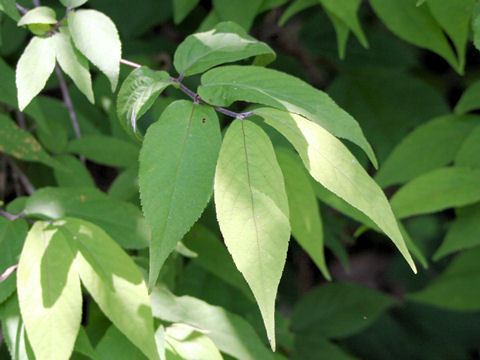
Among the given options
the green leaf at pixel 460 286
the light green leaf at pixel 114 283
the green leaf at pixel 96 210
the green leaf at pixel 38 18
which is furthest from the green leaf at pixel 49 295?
the green leaf at pixel 460 286

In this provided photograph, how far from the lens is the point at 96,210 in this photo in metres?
1.03

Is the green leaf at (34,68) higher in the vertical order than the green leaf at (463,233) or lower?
higher

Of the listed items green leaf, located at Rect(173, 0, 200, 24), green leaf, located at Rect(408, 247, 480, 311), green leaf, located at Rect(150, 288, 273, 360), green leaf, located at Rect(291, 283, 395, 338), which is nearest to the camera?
green leaf, located at Rect(150, 288, 273, 360)

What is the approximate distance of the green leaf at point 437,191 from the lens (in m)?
1.04

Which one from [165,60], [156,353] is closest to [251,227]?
[156,353]

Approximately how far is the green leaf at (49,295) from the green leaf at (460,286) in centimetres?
113

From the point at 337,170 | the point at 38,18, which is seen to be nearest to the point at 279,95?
the point at 337,170

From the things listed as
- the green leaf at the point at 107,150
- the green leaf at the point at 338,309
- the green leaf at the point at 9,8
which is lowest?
the green leaf at the point at 338,309

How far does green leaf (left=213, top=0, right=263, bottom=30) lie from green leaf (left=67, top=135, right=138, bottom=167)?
393 mm

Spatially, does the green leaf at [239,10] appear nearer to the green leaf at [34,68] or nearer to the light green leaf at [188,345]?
the green leaf at [34,68]

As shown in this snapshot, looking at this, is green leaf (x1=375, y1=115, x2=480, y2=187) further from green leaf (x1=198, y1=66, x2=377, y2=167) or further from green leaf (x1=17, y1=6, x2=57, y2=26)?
green leaf (x1=17, y1=6, x2=57, y2=26)

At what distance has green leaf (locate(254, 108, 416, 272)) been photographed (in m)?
0.65

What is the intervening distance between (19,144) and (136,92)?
446 millimetres

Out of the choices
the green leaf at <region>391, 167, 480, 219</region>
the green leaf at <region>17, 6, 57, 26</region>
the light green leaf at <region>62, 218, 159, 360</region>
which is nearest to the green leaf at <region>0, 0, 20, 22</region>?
the green leaf at <region>17, 6, 57, 26</region>
